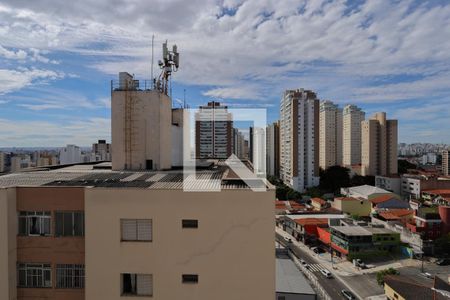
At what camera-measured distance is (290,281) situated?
18281mm

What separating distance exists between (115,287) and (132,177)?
2.33m

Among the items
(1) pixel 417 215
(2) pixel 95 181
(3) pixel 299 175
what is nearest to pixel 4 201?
(2) pixel 95 181

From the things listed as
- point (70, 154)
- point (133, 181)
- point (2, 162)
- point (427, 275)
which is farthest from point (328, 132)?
point (133, 181)

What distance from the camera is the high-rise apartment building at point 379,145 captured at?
6525 cm

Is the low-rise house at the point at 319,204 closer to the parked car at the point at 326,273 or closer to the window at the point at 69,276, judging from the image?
the parked car at the point at 326,273

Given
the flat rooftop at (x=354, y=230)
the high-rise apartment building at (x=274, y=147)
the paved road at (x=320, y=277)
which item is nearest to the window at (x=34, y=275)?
the paved road at (x=320, y=277)

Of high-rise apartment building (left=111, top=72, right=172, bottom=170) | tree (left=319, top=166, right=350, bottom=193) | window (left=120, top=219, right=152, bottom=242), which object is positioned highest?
high-rise apartment building (left=111, top=72, right=172, bottom=170)

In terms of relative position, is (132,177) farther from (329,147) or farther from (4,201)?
(329,147)

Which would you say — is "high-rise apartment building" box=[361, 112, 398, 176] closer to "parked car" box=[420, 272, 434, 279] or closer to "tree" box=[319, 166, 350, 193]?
"tree" box=[319, 166, 350, 193]

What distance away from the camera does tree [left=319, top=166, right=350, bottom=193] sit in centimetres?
6116

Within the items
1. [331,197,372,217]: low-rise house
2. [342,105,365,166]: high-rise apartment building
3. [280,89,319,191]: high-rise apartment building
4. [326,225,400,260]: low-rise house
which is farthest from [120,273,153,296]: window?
[342,105,365,166]: high-rise apartment building

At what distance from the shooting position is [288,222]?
40406mm

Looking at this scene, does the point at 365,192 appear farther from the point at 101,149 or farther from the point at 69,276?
the point at 69,276

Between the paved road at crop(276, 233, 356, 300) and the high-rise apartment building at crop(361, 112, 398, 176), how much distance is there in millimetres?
39071
